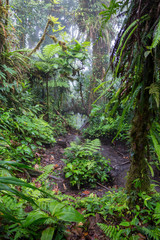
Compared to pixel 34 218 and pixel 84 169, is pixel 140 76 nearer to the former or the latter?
pixel 34 218

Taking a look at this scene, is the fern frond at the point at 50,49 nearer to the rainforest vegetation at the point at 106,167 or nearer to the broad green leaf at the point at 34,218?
the rainforest vegetation at the point at 106,167

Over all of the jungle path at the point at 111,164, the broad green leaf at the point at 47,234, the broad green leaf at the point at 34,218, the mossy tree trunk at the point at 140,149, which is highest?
the mossy tree trunk at the point at 140,149

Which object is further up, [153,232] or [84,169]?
[153,232]

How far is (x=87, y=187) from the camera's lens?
256 cm

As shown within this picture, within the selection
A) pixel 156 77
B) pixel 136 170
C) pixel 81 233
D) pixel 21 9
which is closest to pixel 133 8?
pixel 156 77

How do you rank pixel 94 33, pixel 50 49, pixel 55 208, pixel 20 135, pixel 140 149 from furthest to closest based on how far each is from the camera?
1. pixel 94 33
2. pixel 50 49
3. pixel 20 135
4. pixel 140 149
5. pixel 55 208

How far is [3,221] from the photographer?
81 centimetres

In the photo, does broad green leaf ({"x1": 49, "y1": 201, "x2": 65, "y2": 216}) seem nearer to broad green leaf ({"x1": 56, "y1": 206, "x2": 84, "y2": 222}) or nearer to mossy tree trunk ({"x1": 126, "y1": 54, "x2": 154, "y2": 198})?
broad green leaf ({"x1": 56, "y1": 206, "x2": 84, "y2": 222})

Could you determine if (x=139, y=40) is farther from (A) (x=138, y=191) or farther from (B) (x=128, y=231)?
(B) (x=128, y=231)

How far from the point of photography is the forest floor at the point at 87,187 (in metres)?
1.18

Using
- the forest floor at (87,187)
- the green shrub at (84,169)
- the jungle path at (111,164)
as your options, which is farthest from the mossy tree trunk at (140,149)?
the green shrub at (84,169)

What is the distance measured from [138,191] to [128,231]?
39 centimetres

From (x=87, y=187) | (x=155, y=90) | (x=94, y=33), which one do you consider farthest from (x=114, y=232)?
(x=94, y=33)

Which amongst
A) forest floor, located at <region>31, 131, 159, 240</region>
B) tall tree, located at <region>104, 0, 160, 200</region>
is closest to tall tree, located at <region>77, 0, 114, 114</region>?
forest floor, located at <region>31, 131, 159, 240</region>
